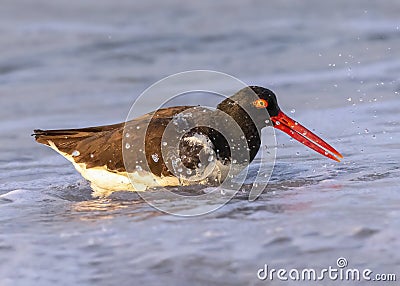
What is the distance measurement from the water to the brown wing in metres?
0.25

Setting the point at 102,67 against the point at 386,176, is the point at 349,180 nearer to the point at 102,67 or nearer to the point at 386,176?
the point at 386,176

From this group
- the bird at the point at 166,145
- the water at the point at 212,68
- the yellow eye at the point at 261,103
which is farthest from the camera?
the yellow eye at the point at 261,103

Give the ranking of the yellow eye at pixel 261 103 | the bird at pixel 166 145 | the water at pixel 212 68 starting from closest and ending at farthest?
1. the water at pixel 212 68
2. the bird at pixel 166 145
3. the yellow eye at pixel 261 103

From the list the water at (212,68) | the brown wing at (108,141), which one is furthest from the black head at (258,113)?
the brown wing at (108,141)

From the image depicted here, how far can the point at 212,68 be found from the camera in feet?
31.0

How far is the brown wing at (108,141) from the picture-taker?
5086 millimetres

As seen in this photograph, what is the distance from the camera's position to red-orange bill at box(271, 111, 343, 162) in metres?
5.46

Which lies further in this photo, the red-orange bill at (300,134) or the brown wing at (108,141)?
the red-orange bill at (300,134)

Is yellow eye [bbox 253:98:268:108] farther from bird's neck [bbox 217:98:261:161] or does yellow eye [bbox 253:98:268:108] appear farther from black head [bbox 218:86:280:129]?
bird's neck [bbox 217:98:261:161]

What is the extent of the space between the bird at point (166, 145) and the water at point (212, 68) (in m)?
0.17

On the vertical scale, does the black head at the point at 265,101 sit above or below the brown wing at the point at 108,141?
above

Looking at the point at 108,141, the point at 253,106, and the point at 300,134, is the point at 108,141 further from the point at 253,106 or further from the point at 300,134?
the point at 300,134

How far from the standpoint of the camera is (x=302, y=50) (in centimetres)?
1012

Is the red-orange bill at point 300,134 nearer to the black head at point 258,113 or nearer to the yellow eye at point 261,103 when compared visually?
the black head at point 258,113
